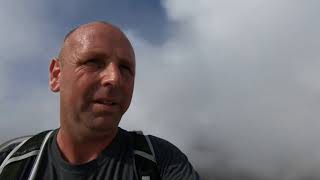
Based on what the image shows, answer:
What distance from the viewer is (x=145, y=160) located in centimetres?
425

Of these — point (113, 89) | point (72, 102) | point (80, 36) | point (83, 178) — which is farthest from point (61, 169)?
point (80, 36)

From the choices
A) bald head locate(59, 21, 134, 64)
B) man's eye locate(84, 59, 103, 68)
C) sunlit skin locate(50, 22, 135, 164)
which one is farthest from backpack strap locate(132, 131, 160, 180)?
bald head locate(59, 21, 134, 64)

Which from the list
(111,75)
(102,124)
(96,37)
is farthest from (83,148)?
(96,37)

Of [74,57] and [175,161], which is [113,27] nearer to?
[74,57]

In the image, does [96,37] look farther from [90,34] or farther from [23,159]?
[23,159]

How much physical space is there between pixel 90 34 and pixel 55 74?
0.77 m

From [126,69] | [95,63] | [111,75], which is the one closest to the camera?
[111,75]

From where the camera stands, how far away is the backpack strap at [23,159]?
4.20 metres

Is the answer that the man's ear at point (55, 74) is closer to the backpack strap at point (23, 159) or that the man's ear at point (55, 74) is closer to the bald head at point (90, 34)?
the bald head at point (90, 34)

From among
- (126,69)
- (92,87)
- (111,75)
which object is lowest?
(92,87)

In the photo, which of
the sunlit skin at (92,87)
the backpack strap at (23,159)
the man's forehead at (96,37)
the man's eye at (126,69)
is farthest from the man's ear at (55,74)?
the man's eye at (126,69)

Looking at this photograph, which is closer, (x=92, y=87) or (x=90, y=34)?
(x=92, y=87)

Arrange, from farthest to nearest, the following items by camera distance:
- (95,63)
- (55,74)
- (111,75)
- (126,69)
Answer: (55,74)
(126,69)
(95,63)
(111,75)

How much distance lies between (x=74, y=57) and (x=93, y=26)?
438 millimetres
